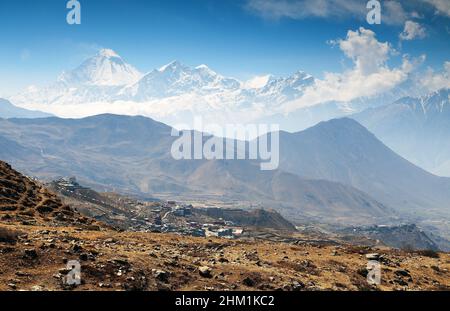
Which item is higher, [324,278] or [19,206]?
[19,206]

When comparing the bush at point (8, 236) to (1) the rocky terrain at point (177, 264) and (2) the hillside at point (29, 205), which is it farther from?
(2) the hillside at point (29, 205)

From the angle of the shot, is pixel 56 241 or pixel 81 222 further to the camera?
pixel 81 222

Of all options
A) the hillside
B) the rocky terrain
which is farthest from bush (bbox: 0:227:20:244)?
the hillside

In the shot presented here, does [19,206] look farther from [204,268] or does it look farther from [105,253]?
[204,268]

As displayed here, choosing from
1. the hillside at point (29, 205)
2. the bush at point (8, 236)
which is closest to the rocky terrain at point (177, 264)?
the bush at point (8, 236)

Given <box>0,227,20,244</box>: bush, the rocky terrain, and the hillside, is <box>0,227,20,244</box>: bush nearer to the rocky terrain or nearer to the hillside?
the rocky terrain
